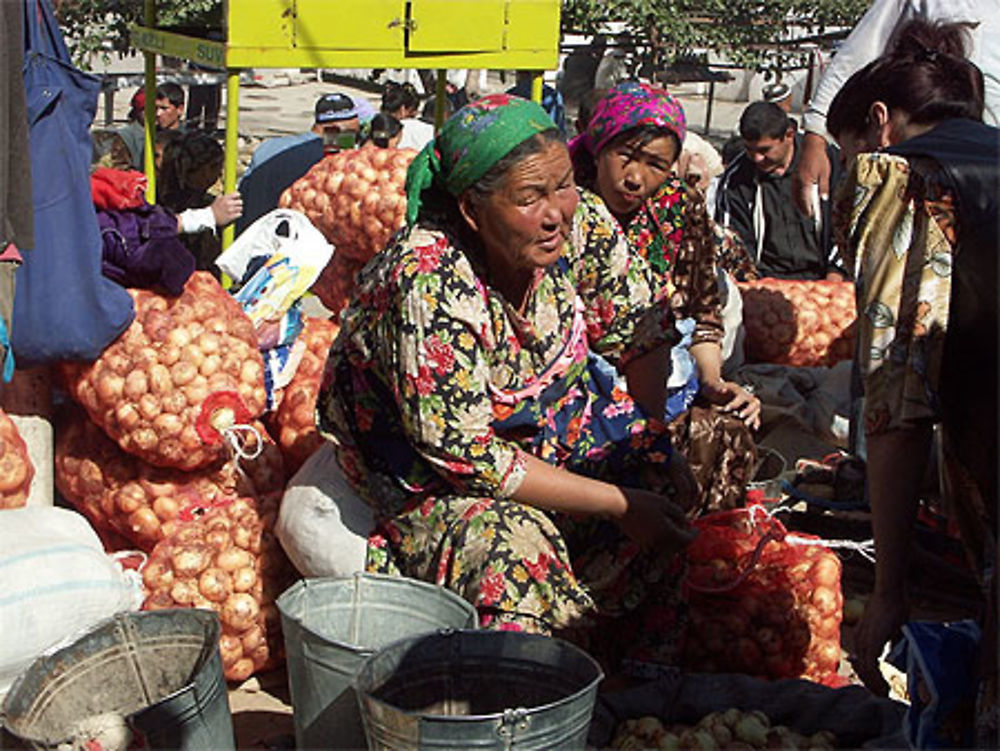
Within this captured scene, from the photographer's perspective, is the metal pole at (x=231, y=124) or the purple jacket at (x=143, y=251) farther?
the metal pole at (x=231, y=124)

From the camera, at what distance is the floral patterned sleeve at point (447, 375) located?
276 centimetres

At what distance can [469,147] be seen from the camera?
282 cm

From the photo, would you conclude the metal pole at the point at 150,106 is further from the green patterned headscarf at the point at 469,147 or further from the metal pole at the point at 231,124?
the green patterned headscarf at the point at 469,147

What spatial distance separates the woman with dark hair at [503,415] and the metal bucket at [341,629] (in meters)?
0.11

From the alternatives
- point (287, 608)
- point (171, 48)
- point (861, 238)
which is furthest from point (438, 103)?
point (861, 238)

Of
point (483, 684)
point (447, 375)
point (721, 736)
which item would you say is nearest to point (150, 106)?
point (447, 375)

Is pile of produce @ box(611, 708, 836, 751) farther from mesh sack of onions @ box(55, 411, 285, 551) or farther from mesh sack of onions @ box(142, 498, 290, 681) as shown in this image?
mesh sack of onions @ box(55, 411, 285, 551)

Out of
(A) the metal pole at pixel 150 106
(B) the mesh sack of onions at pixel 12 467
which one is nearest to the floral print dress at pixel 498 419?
(B) the mesh sack of onions at pixel 12 467

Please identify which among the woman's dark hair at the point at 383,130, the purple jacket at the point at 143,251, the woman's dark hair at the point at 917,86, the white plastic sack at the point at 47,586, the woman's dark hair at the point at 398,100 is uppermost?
the woman's dark hair at the point at 917,86

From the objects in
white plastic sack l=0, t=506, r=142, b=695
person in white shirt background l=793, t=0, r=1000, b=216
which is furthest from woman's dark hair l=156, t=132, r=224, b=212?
white plastic sack l=0, t=506, r=142, b=695

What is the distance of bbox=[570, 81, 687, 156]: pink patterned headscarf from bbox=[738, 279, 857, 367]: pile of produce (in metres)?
1.85

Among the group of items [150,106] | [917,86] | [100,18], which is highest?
[917,86]

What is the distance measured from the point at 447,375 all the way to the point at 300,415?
120 cm

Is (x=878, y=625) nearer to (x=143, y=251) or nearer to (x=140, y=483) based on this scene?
(x=140, y=483)
